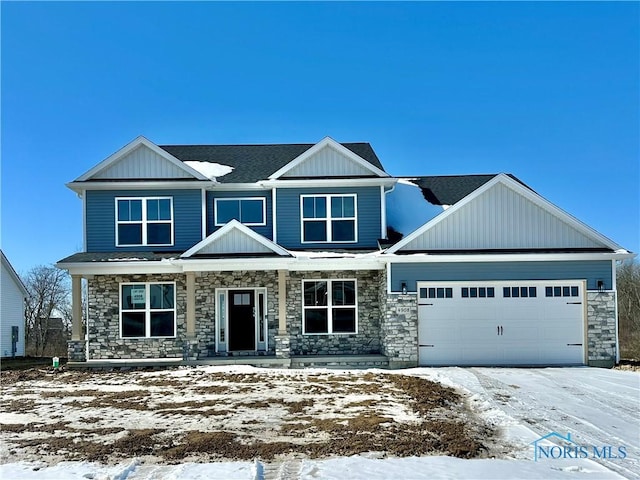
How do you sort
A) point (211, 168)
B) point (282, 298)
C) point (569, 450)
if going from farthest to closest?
Result: point (211, 168)
point (282, 298)
point (569, 450)

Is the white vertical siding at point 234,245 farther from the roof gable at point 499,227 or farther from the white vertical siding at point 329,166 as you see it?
the roof gable at point 499,227

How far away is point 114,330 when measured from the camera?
17484 mm

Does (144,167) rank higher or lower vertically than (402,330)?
higher

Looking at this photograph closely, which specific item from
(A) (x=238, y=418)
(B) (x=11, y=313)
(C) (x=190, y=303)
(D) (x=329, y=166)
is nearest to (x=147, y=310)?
(C) (x=190, y=303)

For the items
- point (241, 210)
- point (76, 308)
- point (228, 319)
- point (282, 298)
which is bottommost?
point (228, 319)

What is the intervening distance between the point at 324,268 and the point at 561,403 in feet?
25.4

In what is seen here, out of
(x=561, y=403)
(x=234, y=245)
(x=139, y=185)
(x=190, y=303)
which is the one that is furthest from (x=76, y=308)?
(x=561, y=403)

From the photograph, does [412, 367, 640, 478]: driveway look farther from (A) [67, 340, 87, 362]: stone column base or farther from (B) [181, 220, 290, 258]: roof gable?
(A) [67, 340, 87, 362]: stone column base

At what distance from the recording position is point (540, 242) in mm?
16219

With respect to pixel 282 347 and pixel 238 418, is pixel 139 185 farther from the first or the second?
pixel 238 418

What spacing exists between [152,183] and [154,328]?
4.18m

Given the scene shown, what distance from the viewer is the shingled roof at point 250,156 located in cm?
1878

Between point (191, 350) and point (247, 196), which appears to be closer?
point (191, 350)

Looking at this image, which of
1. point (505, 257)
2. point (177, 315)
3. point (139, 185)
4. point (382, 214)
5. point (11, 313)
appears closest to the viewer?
point (505, 257)
